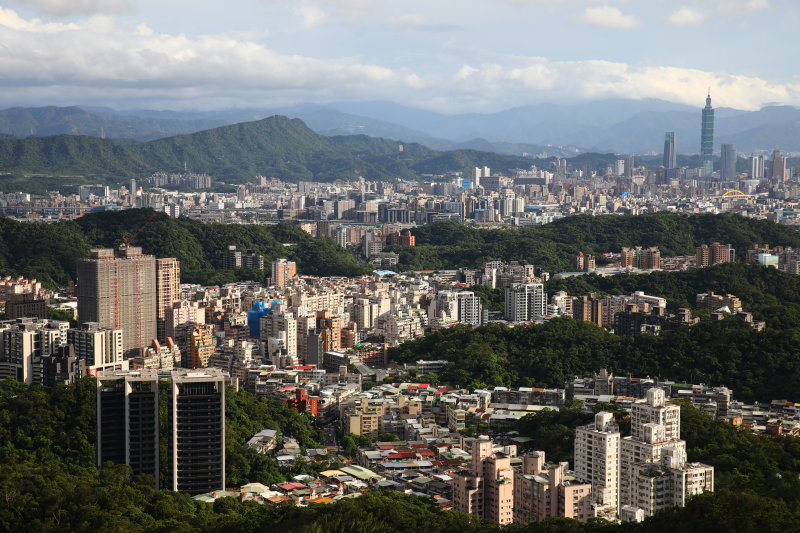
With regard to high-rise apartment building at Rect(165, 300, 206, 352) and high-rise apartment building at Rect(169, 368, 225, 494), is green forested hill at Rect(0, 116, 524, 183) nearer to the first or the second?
high-rise apartment building at Rect(165, 300, 206, 352)

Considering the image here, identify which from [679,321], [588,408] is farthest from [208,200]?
[588,408]

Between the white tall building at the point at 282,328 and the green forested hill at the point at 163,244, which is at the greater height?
the green forested hill at the point at 163,244

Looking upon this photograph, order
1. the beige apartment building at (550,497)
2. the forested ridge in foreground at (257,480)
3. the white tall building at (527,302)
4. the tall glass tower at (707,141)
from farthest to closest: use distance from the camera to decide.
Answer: the tall glass tower at (707,141), the white tall building at (527,302), the beige apartment building at (550,497), the forested ridge in foreground at (257,480)

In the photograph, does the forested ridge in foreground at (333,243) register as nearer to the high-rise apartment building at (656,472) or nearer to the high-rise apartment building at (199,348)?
the high-rise apartment building at (199,348)

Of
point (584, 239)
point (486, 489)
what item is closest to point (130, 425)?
point (486, 489)

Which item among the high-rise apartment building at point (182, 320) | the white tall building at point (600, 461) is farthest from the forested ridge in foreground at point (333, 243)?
the white tall building at point (600, 461)

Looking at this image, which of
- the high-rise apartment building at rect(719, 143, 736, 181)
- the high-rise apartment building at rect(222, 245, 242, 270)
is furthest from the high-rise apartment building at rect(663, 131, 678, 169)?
the high-rise apartment building at rect(222, 245, 242, 270)

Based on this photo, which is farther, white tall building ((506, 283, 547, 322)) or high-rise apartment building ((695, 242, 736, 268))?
high-rise apartment building ((695, 242, 736, 268))
